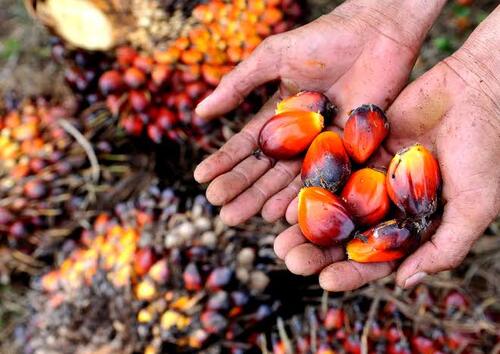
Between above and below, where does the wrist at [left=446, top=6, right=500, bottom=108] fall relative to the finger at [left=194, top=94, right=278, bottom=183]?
above

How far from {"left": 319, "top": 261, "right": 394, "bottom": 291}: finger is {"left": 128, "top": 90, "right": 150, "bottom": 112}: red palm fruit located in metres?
1.34

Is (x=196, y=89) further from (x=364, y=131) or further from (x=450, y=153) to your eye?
(x=450, y=153)

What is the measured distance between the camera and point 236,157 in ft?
7.41

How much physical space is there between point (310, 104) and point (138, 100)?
36.9 inches

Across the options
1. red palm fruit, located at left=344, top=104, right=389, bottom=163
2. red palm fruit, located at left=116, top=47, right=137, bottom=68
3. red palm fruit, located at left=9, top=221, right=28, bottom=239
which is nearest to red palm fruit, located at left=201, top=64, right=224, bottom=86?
red palm fruit, located at left=116, top=47, right=137, bottom=68

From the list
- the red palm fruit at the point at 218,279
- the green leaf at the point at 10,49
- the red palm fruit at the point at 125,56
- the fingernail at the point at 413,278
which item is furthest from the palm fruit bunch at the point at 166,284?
the green leaf at the point at 10,49

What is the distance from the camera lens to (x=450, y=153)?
2.07 metres

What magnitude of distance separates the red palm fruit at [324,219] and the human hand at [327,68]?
21 centimetres

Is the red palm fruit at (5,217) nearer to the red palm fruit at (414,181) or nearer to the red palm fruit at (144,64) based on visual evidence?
the red palm fruit at (144,64)

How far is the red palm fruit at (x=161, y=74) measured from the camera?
9.20 feet

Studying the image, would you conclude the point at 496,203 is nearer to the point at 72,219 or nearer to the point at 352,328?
the point at 352,328

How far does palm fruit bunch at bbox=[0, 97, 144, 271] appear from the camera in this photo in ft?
8.91

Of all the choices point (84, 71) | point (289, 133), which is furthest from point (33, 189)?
point (289, 133)

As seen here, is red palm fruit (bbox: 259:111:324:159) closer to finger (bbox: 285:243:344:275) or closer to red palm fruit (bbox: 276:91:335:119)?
red palm fruit (bbox: 276:91:335:119)
